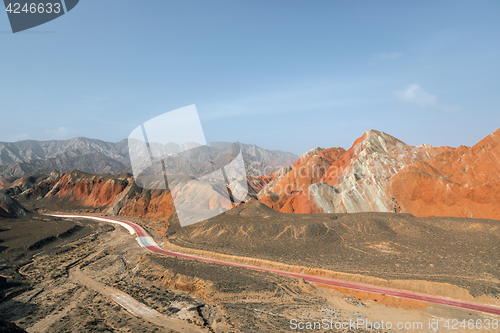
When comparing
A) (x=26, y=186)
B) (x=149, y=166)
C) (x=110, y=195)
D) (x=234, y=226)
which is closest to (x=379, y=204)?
(x=234, y=226)

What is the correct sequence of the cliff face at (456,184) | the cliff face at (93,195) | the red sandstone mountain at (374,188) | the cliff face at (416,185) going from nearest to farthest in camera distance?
1. the cliff face at (456,184)
2. the cliff face at (416,185)
3. the red sandstone mountain at (374,188)
4. the cliff face at (93,195)

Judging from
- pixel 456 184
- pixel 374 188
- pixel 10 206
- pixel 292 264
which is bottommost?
pixel 456 184

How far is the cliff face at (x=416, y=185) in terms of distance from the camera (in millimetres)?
41469

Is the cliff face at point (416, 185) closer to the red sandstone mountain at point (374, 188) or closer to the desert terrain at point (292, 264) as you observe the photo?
the red sandstone mountain at point (374, 188)

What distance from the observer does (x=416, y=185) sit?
1839 inches

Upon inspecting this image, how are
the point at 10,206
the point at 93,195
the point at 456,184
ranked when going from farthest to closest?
the point at 93,195 < the point at 10,206 < the point at 456,184

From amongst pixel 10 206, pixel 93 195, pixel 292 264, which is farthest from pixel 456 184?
pixel 93 195

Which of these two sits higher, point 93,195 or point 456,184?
point 93,195

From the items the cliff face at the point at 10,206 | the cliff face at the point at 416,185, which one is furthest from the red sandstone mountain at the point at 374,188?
→ the cliff face at the point at 10,206

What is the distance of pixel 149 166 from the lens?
115 meters

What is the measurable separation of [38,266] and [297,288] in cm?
3290

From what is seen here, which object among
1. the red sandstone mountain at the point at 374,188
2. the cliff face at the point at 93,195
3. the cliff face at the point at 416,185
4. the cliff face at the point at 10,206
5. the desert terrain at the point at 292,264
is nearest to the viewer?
the desert terrain at the point at 292,264

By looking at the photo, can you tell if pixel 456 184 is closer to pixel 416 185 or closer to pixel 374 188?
pixel 416 185

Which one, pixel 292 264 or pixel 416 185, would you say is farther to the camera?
pixel 416 185
